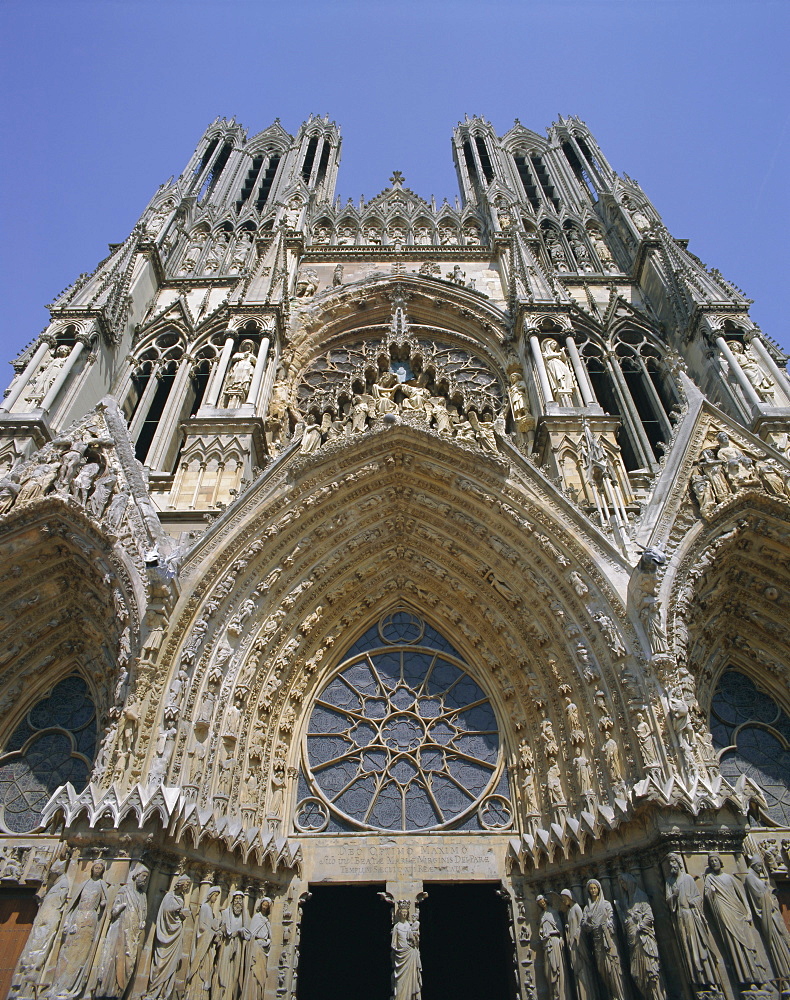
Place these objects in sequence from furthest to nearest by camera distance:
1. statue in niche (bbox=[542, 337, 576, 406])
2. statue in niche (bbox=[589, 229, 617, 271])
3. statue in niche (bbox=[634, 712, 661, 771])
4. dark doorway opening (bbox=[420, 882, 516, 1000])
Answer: statue in niche (bbox=[589, 229, 617, 271])
statue in niche (bbox=[542, 337, 576, 406])
dark doorway opening (bbox=[420, 882, 516, 1000])
statue in niche (bbox=[634, 712, 661, 771])

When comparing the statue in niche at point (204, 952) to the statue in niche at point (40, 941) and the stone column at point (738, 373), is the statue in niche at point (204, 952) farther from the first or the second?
the stone column at point (738, 373)

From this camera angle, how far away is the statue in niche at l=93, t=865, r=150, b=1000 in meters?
5.71

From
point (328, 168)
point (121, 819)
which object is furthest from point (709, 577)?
point (328, 168)

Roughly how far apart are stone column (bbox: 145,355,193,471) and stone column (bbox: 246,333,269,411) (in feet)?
5.87

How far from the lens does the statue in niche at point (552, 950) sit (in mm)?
6473

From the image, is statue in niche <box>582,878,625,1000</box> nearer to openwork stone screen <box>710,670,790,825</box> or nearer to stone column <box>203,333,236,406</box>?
openwork stone screen <box>710,670,790,825</box>

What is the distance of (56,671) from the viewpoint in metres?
9.25

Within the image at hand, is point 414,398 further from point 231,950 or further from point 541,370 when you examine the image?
point 231,950

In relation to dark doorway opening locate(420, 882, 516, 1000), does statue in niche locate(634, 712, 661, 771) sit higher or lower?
higher

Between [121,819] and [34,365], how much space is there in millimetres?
8134

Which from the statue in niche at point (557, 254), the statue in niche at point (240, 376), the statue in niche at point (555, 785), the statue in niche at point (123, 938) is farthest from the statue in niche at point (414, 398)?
the statue in niche at point (557, 254)

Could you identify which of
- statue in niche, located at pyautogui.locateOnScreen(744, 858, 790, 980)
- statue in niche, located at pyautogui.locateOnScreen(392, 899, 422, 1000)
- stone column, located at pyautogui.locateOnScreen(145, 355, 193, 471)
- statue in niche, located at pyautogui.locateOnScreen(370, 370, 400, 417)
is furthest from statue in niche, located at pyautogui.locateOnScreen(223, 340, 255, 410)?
statue in niche, located at pyautogui.locateOnScreen(744, 858, 790, 980)

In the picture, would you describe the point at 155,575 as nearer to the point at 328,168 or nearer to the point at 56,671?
the point at 56,671

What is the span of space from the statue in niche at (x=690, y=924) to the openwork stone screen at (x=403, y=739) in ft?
8.16
